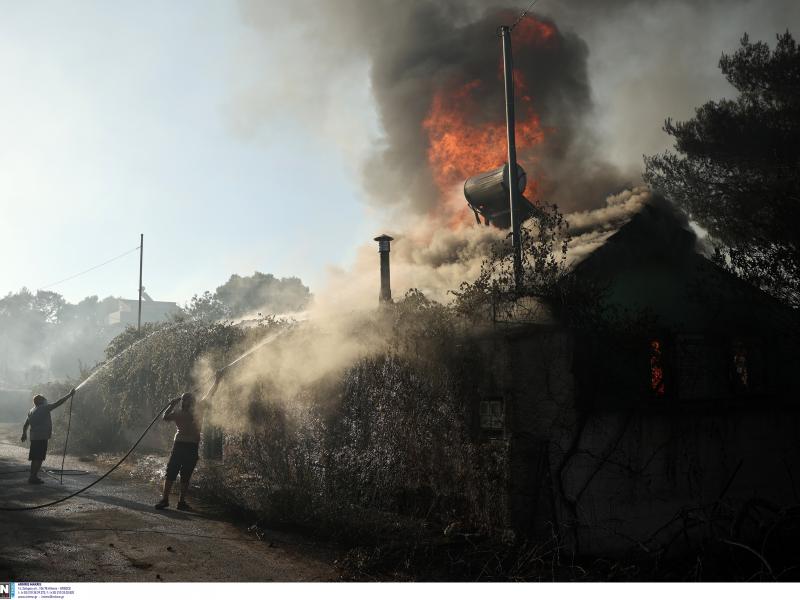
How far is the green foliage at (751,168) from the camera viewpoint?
7938 mm

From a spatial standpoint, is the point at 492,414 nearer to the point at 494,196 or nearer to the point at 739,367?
the point at 739,367

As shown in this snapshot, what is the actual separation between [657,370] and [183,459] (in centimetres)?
650

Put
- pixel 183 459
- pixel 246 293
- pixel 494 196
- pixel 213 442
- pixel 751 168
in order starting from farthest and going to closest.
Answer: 1. pixel 246 293
2. pixel 494 196
3. pixel 213 442
4. pixel 751 168
5. pixel 183 459

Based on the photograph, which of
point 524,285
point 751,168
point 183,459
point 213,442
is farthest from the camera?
point 213,442

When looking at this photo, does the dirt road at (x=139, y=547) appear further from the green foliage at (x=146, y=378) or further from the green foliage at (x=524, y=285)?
the green foliage at (x=146, y=378)

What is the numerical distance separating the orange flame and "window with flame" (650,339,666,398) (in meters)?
9.87

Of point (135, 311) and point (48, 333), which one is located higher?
point (135, 311)

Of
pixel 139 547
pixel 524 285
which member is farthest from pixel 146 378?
pixel 524 285

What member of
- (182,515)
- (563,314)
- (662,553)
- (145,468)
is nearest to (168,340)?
(145,468)

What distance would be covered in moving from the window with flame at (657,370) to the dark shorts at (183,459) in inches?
250

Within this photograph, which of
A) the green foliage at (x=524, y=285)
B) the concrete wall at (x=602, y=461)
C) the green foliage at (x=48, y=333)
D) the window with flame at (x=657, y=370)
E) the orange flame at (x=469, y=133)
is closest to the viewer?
the concrete wall at (x=602, y=461)

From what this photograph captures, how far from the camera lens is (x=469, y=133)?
1728 centimetres

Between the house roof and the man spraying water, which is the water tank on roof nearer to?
the house roof

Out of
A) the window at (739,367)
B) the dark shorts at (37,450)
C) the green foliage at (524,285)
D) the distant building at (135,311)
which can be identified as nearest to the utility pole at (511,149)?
the green foliage at (524,285)
